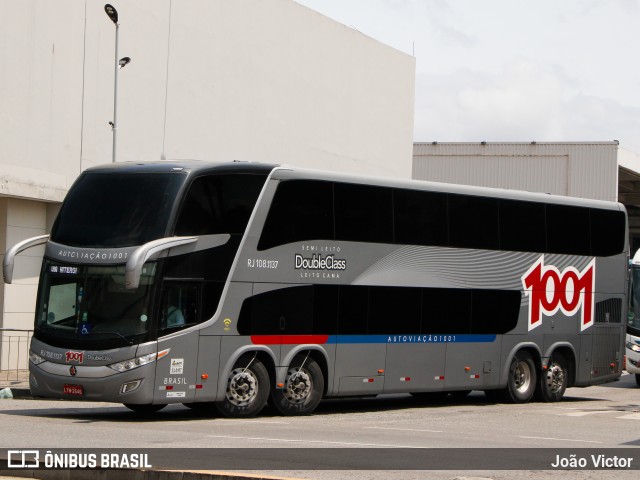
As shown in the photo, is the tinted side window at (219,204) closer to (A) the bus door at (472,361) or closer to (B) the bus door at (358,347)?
(B) the bus door at (358,347)

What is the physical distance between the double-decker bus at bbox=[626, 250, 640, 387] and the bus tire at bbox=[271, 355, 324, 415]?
1435 centimetres

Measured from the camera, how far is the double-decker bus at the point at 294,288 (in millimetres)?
18266

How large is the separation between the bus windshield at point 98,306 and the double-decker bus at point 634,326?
17.9m

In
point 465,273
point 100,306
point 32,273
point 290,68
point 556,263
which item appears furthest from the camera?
point 290,68

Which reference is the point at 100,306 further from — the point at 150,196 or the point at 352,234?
the point at 352,234

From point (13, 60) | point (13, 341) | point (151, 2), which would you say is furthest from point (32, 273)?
point (151, 2)

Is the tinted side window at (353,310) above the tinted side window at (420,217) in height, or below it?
below

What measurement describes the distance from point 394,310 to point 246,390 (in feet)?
11.8

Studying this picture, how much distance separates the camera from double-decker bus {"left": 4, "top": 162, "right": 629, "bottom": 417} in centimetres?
1827

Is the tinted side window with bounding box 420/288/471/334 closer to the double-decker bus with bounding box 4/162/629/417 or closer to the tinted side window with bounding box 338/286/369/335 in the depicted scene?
the double-decker bus with bounding box 4/162/629/417

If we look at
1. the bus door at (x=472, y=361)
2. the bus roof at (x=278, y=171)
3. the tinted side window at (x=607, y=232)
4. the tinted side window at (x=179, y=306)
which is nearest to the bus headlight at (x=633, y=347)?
the tinted side window at (x=607, y=232)

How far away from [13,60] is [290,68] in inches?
514

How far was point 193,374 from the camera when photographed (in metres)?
18.7

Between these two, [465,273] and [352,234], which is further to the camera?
[465,273]
